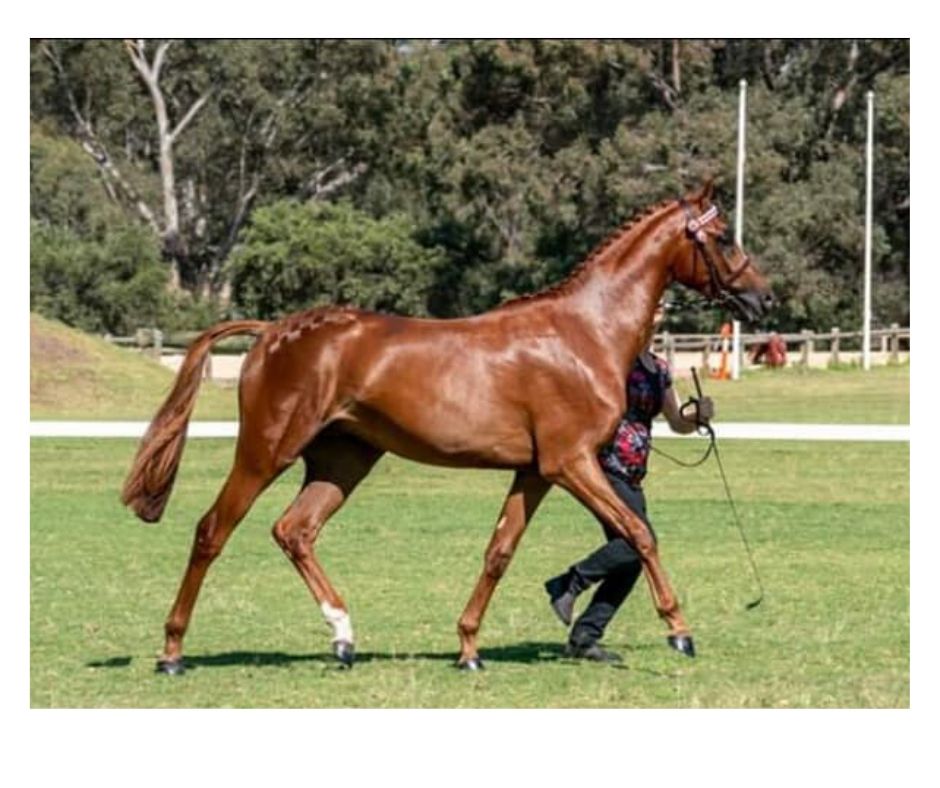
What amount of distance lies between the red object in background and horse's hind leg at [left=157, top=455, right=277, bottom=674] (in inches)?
1783

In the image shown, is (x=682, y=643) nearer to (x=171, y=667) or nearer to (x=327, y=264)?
(x=171, y=667)

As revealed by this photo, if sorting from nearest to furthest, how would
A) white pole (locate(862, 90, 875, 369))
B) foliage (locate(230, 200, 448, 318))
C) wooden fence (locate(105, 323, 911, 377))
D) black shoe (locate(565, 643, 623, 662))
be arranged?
black shoe (locate(565, 643, 623, 662))
wooden fence (locate(105, 323, 911, 377))
white pole (locate(862, 90, 875, 369))
foliage (locate(230, 200, 448, 318))

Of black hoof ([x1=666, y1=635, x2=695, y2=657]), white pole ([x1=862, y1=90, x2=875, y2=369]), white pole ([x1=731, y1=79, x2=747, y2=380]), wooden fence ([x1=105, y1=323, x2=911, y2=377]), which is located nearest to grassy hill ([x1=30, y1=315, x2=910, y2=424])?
white pole ([x1=731, y1=79, x2=747, y2=380])

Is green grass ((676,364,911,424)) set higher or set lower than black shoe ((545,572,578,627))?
lower

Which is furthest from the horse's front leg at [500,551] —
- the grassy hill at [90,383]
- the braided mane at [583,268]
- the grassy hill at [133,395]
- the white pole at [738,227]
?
the white pole at [738,227]

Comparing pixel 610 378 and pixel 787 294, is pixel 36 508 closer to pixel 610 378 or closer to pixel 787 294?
pixel 610 378

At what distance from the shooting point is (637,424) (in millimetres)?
10992

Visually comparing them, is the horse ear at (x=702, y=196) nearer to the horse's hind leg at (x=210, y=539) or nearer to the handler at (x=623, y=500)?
the handler at (x=623, y=500)

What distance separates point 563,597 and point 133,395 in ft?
86.3

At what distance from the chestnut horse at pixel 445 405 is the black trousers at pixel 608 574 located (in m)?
0.47

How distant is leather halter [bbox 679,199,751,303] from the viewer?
1073 centimetres

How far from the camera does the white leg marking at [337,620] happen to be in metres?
10.4

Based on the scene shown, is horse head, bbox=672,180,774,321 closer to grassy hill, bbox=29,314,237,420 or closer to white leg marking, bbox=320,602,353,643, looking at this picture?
white leg marking, bbox=320,602,353,643
